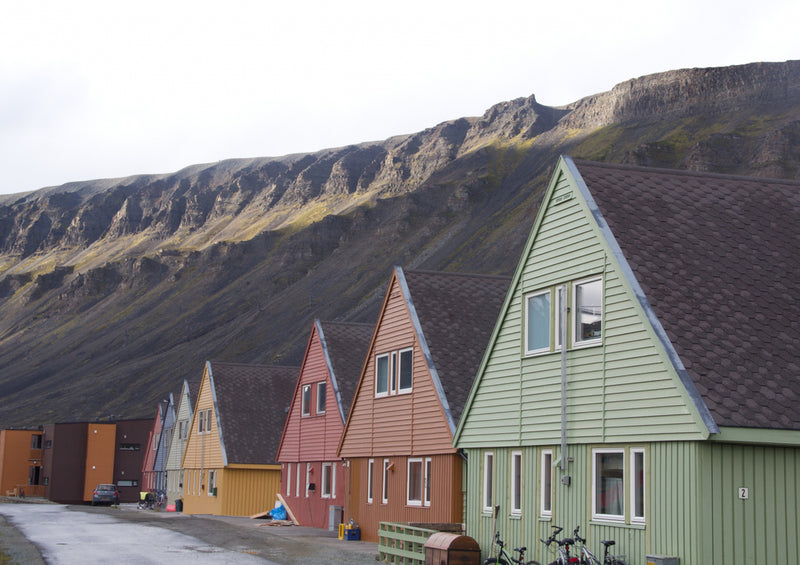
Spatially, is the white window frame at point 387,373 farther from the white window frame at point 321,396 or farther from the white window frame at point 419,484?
the white window frame at point 321,396

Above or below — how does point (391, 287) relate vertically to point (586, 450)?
above

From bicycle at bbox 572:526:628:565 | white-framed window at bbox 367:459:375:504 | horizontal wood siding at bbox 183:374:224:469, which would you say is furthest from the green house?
horizontal wood siding at bbox 183:374:224:469

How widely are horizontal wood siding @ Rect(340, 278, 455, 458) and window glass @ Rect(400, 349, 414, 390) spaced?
0.73 ft

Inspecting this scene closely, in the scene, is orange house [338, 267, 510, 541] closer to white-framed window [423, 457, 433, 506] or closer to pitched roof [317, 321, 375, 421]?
white-framed window [423, 457, 433, 506]

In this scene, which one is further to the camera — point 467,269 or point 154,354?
point 154,354

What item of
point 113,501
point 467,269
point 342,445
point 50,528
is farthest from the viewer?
point 467,269

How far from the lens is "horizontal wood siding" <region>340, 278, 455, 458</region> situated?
24.8 metres

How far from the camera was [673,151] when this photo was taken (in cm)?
15300

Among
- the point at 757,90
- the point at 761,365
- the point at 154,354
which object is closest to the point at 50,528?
the point at 761,365

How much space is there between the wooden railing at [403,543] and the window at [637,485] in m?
6.19

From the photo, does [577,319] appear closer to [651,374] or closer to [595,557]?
[651,374]

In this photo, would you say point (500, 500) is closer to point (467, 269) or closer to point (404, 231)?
point (467, 269)

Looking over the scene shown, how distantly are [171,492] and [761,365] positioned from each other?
49.7m

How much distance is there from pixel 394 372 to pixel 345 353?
27.5 ft
